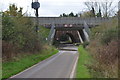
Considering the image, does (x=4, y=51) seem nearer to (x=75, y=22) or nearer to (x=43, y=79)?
(x=43, y=79)

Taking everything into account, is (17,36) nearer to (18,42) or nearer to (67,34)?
(18,42)

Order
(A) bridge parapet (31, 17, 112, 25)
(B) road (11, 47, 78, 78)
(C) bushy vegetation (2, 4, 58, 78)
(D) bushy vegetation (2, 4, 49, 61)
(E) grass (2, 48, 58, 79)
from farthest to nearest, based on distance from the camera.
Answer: (A) bridge parapet (31, 17, 112, 25), (D) bushy vegetation (2, 4, 49, 61), (C) bushy vegetation (2, 4, 58, 78), (E) grass (2, 48, 58, 79), (B) road (11, 47, 78, 78)

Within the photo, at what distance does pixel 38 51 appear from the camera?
142 feet

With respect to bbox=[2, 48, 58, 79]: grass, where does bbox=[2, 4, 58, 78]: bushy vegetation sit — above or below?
above

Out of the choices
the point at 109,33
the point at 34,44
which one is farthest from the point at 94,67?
the point at 34,44

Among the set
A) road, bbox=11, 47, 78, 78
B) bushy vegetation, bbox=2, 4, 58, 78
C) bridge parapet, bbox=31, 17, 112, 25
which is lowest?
road, bbox=11, 47, 78, 78

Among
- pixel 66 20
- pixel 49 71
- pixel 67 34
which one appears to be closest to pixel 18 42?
pixel 49 71

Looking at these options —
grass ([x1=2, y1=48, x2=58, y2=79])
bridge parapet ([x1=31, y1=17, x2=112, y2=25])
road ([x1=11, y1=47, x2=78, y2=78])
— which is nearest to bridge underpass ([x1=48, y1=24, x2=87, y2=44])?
bridge parapet ([x1=31, y1=17, x2=112, y2=25])

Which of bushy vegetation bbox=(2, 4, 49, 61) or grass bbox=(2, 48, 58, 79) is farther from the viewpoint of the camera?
bushy vegetation bbox=(2, 4, 49, 61)

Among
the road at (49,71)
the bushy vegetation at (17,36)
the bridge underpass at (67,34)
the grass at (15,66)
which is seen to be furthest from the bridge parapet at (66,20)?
the road at (49,71)

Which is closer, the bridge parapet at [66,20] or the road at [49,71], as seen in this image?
the road at [49,71]

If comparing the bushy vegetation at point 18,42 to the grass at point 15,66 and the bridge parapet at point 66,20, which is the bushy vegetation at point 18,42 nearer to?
the grass at point 15,66

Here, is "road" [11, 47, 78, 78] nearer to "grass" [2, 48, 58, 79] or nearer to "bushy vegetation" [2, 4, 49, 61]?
"grass" [2, 48, 58, 79]

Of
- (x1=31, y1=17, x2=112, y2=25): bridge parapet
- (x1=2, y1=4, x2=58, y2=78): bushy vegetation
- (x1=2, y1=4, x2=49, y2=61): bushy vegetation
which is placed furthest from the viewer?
(x1=31, y1=17, x2=112, y2=25): bridge parapet
